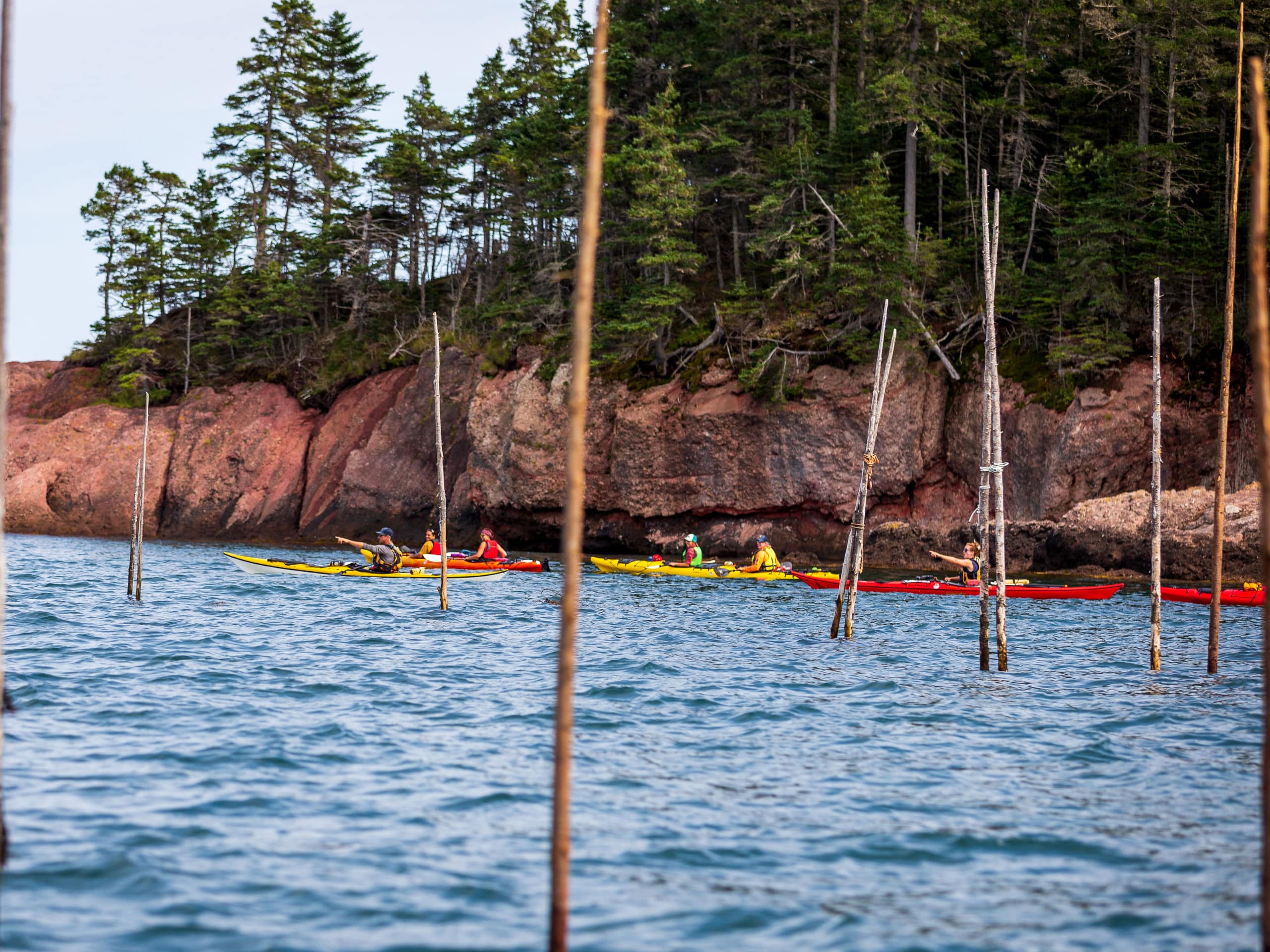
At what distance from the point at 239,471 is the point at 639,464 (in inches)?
864

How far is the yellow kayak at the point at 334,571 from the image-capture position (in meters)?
30.2

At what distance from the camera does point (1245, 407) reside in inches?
1428

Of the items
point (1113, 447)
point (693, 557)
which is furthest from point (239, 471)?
point (1113, 447)

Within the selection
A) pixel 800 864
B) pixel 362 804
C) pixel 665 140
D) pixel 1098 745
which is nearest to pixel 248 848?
pixel 362 804

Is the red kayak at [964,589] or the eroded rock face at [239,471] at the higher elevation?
the eroded rock face at [239,471]

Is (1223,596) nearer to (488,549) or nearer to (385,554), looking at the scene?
(488,549)

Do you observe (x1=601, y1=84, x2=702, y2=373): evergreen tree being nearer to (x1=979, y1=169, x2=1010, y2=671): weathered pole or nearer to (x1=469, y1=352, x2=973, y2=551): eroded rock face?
(x1=469, y1=352, x2=973, y2=551): eroded rock face

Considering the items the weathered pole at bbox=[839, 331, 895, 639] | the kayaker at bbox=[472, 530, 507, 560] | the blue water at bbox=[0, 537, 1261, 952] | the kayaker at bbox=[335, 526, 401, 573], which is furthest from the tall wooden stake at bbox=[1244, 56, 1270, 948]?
the kayaker at bbox=[472, 530, 507, 560]

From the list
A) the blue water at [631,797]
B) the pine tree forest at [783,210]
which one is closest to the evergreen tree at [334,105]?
the pine tree forest at [783,210]

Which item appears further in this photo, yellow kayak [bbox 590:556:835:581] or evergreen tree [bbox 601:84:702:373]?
evergreen tree [bbox 601:84:702:373]

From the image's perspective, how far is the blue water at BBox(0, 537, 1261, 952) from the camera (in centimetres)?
694

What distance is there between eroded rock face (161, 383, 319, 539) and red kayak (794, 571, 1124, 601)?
98.1 feet

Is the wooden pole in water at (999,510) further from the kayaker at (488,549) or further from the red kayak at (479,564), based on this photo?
the kayaker at (488,549)

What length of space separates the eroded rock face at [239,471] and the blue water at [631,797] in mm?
33453
